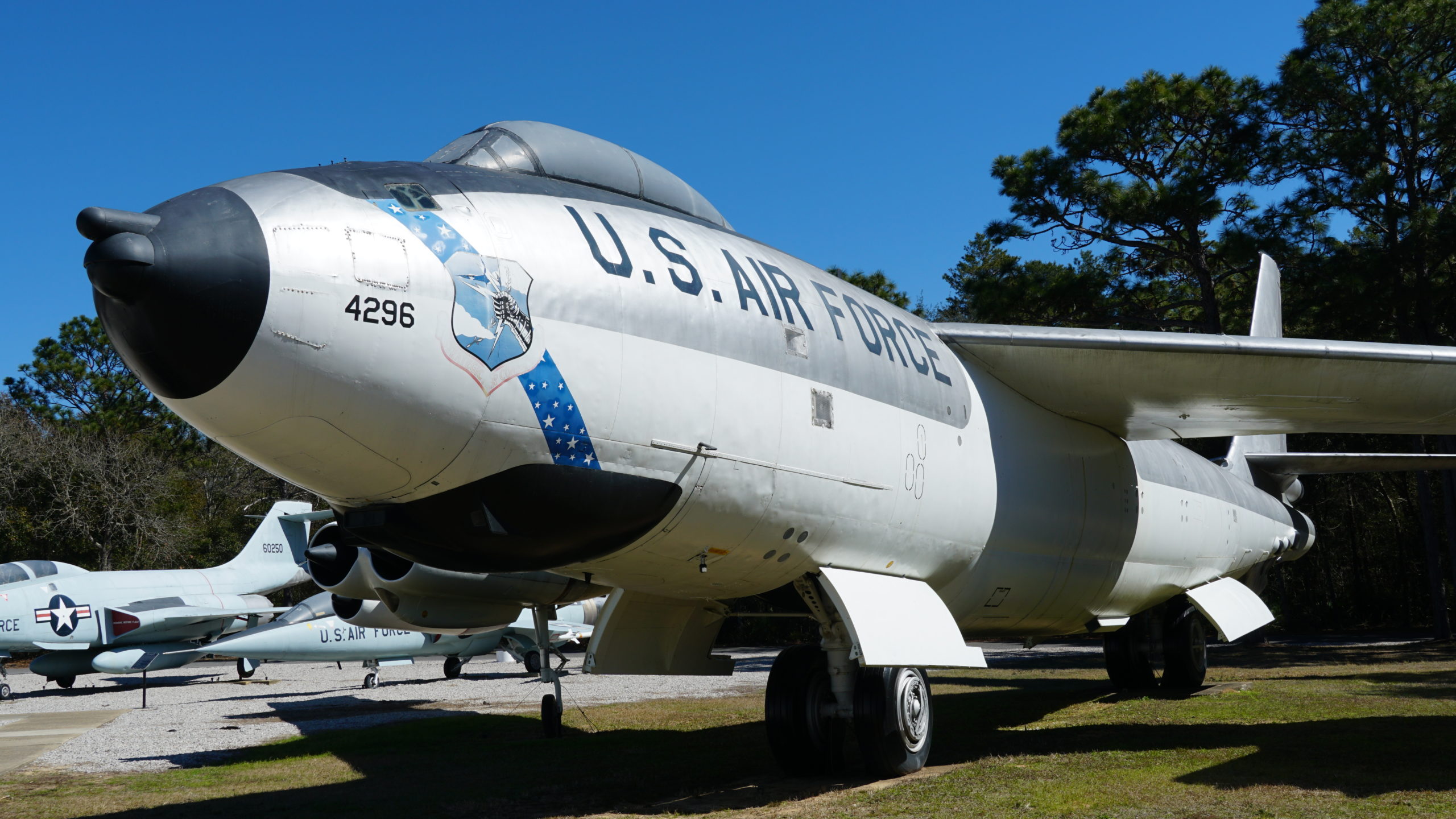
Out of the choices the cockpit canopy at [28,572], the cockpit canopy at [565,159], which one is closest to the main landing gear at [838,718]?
the cockpit canopy at [565,159]

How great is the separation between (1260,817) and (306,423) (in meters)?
5.55

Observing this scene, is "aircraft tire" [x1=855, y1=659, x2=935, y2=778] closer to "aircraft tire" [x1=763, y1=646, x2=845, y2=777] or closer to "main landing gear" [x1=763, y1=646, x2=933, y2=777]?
"main landing gear" [x1=763, y1=646, x2=933, y2=777]

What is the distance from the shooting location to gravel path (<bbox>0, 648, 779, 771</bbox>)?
12.0 m

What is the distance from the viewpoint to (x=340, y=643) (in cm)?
2119

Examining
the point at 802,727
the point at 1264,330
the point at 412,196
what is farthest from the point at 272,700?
the point at 1264,330

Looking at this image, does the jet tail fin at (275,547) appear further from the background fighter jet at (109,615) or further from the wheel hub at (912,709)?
the wheel hub at (912,709)

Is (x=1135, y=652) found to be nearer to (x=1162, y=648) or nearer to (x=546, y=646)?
(x=1162, y=648)

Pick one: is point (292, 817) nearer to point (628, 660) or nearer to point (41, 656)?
point (628, 660)

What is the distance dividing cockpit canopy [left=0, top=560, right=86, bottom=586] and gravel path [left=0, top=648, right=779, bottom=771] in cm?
252

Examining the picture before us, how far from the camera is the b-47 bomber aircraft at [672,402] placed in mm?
4711

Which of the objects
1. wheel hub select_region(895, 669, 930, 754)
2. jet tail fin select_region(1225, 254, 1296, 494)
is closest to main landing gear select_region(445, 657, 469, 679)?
jet tail fin select_region(1225, 254, 1296, 494)

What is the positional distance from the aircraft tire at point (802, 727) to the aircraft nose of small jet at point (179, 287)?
4.65 metres

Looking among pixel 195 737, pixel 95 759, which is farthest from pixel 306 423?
pixel 195 737

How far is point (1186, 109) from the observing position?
23656mm
